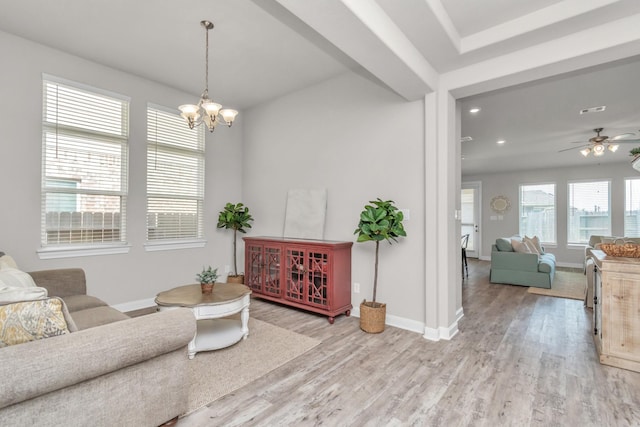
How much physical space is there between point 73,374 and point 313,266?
253 cm

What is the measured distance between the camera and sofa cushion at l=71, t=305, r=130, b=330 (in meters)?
2.16

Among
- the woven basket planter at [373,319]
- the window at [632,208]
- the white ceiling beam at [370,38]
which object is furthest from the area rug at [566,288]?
the white ceiling beam at [370,38]

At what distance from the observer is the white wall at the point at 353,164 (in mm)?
3395

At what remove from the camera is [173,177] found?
4465 millimetres

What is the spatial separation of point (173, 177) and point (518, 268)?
601 cm

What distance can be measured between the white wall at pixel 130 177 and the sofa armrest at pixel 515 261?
4897 mm

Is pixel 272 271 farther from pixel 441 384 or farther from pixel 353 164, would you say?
pixel 441 384

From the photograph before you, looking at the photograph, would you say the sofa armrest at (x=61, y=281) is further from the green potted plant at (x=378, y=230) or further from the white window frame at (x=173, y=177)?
the green potted plant at (x=378, y=230)

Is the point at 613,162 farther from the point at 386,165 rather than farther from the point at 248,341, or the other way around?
the point at 248,341

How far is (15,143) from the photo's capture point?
3.20 m

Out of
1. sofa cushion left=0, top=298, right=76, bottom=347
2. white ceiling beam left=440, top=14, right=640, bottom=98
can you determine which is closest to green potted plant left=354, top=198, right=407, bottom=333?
white ceiling beam left=440, top=14, right=640, bottom=98

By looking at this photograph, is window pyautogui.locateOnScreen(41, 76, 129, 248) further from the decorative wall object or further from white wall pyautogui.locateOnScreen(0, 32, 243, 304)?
the decorative wall object

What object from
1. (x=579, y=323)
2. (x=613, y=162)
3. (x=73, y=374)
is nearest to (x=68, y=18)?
(x=73, y=374)

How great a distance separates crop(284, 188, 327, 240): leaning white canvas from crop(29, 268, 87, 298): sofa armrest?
7.87ft
